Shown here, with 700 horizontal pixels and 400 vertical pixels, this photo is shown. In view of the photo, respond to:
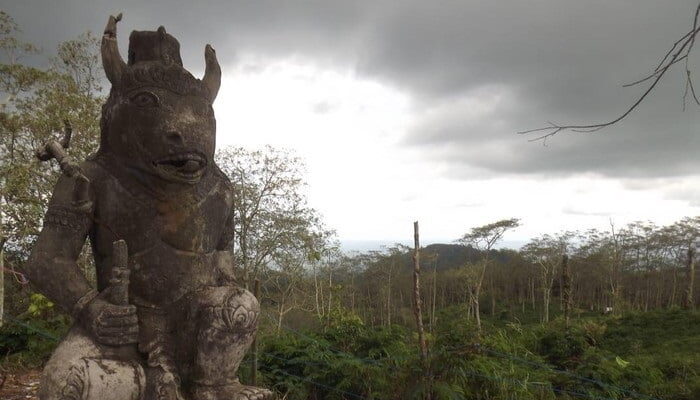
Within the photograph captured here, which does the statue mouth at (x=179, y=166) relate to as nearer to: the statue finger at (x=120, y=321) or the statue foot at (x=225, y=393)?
the statue finger at (x=120, y=321)

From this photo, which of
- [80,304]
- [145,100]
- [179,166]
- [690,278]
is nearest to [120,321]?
[80,304]

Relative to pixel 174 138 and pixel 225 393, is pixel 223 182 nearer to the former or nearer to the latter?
pixel 174 138

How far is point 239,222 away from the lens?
16781mm

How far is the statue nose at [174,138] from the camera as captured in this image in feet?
7.82

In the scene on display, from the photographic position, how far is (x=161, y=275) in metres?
A: 2.45

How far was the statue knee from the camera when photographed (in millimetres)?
2359

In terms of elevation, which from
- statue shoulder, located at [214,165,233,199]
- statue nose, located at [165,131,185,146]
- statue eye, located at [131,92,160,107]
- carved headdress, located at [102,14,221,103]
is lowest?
statue shoulder, located at [214,165,233,199]

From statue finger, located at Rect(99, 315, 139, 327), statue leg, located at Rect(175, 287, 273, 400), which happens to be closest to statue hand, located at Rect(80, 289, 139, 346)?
statue finger, located at Rect(99, 315, 139, 327)

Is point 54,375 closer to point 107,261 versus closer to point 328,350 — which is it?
point 107,261

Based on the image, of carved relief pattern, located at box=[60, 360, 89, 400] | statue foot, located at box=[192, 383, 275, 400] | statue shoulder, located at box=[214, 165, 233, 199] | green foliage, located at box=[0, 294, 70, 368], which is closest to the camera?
carved relief pattern, located at box=[60, 360, 89, 400]

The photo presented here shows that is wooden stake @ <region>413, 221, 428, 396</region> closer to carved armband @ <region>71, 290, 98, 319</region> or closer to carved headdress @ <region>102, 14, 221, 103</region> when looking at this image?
carved headdress @ <region>102, 14, 221, 103</region>

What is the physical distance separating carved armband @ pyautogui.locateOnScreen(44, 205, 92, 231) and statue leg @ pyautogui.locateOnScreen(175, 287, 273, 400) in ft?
2.15

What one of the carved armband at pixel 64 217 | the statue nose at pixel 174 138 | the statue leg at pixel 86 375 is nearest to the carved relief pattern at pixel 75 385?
the statue leg at pixel 86 375

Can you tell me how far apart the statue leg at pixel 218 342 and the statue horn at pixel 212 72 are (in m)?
1.09
